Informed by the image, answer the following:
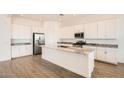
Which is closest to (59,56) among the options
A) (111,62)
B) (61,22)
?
(111,62)

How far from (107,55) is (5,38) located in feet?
16.1

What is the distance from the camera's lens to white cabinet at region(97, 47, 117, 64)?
15.7 feet

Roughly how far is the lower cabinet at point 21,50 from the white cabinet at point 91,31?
3.71 metres

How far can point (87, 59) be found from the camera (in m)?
3.13

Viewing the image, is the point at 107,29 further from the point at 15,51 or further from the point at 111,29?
the point at 15,51

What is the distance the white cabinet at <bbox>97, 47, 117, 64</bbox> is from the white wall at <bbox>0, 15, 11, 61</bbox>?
4498 mm

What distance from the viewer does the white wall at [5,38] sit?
5.38 metres

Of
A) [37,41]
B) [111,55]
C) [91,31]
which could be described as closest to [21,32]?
[37,41]

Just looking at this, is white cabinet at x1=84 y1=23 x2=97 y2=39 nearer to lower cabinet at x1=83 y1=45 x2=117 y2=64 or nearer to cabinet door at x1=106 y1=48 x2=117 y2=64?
lower cabinet at x1=83 y1=45 x2=117 y2=64

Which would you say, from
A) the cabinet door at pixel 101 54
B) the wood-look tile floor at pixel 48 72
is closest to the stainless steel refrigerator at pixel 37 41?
the wood-look tile floor at pixel 48 72

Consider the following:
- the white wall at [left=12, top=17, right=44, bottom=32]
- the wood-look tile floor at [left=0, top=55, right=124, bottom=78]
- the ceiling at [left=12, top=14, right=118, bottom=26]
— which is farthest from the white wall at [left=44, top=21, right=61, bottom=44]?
the wood-look tile floor at [left=0, top=55, right=124, bottom=78]

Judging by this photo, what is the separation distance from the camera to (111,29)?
4.96 meters
